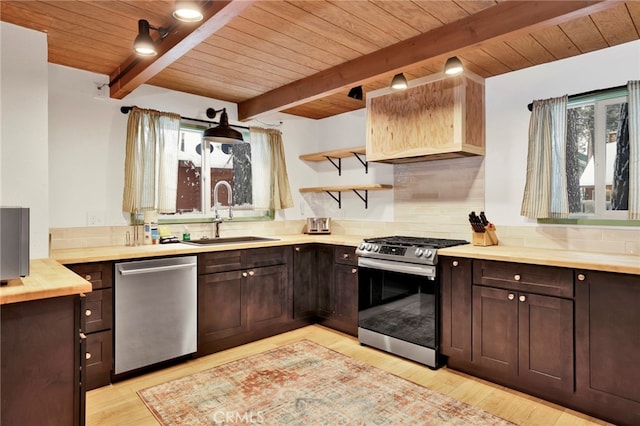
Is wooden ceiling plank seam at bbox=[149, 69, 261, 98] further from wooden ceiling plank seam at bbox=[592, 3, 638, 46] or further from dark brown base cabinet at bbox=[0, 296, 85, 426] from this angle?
wooden ceiling plank seam at bbox=[592, 3, 638, 46]

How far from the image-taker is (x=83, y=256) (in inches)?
105

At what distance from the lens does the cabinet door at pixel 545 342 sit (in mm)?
2426

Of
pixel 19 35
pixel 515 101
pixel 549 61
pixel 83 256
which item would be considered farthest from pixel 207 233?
pixel 549 61

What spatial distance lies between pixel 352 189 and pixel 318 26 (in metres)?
2.08

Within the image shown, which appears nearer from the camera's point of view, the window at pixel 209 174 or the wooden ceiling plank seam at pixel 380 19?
the wooden ceiling plank seam at pixel 380 19

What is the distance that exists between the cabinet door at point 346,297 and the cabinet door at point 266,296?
51 centimetres

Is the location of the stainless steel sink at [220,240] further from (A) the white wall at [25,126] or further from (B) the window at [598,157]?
(B) the window at [598,157]

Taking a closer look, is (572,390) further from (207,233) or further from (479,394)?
(207,233)

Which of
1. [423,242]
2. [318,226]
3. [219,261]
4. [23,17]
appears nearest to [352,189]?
[318,226]

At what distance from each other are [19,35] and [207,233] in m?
2.15

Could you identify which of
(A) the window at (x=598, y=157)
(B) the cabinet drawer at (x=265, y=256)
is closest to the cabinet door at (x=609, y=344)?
(A) the window at (x=598, y=157)

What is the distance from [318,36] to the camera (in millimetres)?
2609

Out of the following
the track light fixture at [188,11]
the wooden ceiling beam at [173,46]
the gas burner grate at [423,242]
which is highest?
the wooden ceiling beam at [173,46]

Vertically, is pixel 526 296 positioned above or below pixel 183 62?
below
